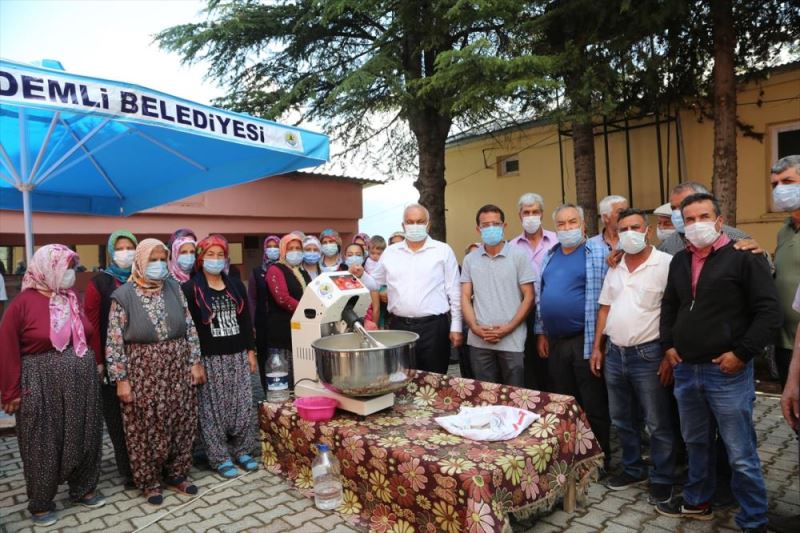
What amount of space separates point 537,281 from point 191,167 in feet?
12.1

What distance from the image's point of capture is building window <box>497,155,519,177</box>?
39.5 feet

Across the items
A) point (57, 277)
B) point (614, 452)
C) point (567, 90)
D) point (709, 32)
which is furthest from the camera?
point (709, 32)

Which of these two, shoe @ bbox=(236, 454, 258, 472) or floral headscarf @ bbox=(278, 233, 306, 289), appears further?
floral headscarf @ bbox=(278, 233, 306, 289)

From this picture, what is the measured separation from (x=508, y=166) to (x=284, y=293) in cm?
906

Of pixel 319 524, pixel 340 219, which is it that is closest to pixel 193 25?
pixel 340 219

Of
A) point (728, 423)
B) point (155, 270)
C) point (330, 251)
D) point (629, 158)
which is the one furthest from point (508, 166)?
point (728, 423)

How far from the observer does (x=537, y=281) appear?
3.82 meters

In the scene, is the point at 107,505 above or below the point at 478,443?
below

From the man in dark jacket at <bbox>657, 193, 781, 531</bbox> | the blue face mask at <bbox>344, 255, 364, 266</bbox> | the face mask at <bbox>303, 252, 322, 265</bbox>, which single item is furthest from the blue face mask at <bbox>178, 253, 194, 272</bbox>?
the man in dark jacket at <bbox>657, 193, 781, 531</bbox>

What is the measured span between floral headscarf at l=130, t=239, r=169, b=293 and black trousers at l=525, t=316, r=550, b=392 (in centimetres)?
261

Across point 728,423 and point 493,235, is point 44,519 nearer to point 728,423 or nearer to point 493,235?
point 493,235

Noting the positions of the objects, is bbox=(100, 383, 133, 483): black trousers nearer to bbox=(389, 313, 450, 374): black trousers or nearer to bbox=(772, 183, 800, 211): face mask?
bbox=(389, 313, 450, 374): black trousers

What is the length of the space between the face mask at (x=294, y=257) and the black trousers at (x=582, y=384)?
2166mm

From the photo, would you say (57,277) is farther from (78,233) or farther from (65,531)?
(78,233)
